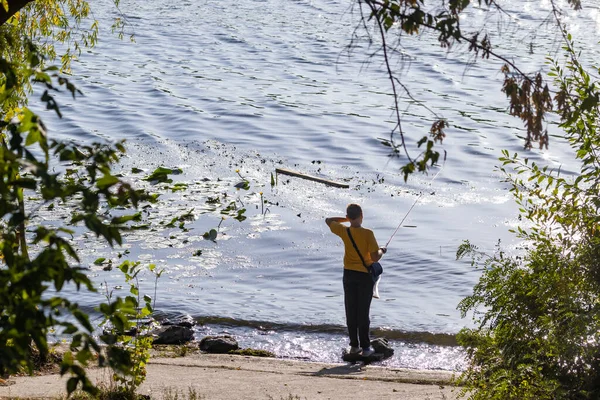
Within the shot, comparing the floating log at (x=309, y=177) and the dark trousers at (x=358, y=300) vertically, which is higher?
the dark trousers at (x=358, y=300)

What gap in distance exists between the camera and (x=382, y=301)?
1688cm

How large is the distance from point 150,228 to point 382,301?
5736 mm

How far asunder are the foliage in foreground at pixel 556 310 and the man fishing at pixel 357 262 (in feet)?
13.2

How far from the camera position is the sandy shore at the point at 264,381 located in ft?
32.6

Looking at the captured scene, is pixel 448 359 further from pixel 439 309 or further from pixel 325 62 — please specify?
pixel 325 62

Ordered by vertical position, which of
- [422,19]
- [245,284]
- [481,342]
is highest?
[422,19]

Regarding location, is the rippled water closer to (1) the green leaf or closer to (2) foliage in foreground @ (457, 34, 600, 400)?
(2) foliage in foreground @ (457, 34, 600, 400)

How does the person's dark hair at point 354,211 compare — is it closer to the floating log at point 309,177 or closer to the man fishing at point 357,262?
the man fishing at point 357,262

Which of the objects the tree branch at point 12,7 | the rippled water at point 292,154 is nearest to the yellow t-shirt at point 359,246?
the rippled water at point 292,154

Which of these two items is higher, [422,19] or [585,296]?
[422,19]

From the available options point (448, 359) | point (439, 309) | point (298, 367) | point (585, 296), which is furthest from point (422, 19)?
point (439, 309)

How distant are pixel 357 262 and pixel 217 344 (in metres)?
2.69

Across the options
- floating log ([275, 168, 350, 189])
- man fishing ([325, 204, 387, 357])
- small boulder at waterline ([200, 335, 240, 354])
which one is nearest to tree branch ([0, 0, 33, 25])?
man fishing ([325, 204, 387, 357])

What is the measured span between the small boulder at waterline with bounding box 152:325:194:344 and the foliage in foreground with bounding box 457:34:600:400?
693cm
